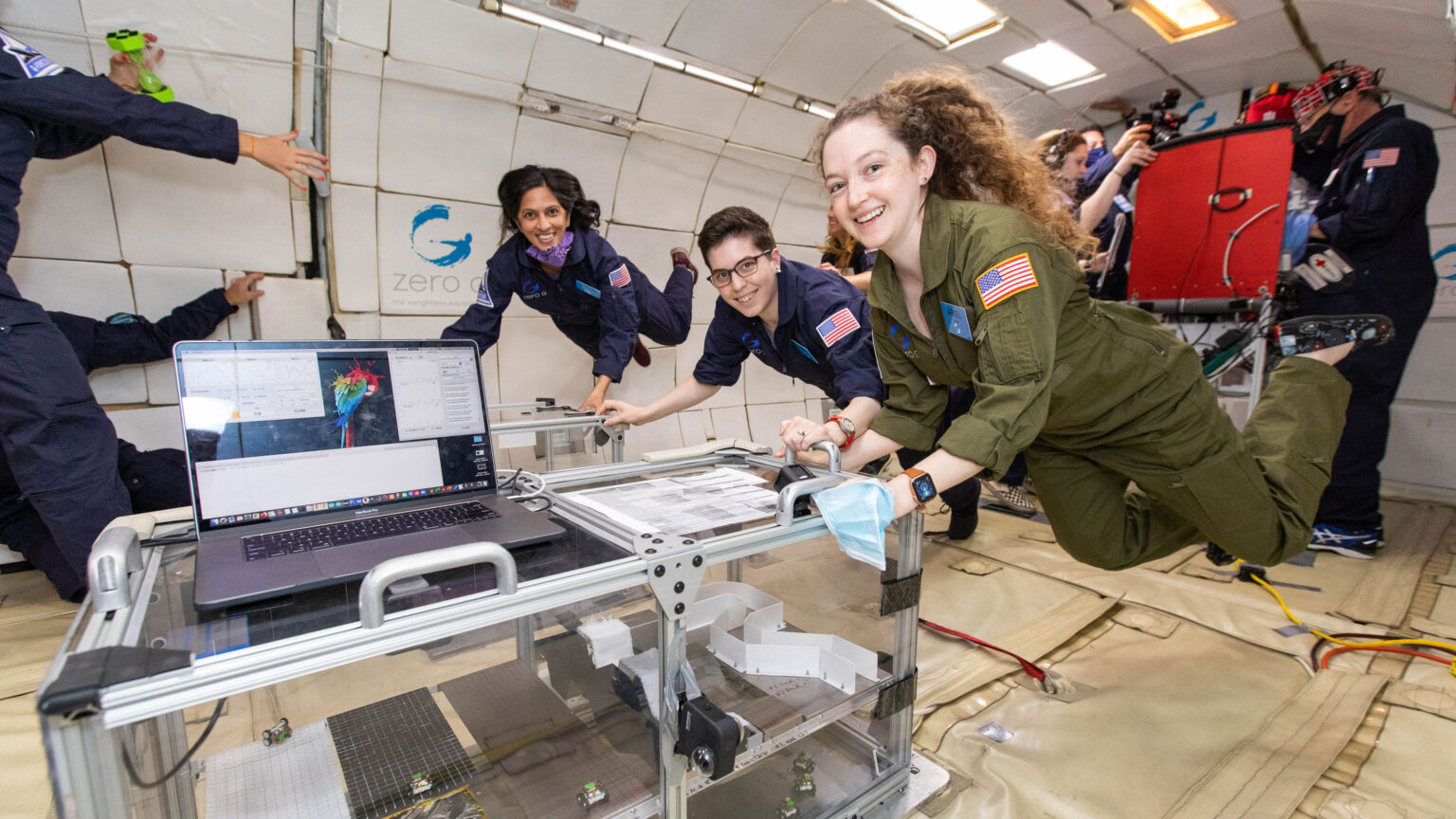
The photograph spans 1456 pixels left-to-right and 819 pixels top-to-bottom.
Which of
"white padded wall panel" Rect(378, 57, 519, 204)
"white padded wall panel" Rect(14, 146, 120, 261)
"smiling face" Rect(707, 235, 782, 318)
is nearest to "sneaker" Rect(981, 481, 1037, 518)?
"smiling face" Rect(707, 235, 782, 318)

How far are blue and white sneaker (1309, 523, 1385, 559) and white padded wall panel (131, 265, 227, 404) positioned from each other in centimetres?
540

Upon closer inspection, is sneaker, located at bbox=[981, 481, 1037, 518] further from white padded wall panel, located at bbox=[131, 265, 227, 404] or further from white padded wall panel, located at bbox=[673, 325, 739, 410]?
white padded wall panel, located at bbox=[131, 265, 227, 404]

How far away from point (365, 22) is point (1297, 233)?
465 cm

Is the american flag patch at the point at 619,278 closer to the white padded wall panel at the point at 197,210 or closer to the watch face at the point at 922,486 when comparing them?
the white padded wall panel at the point at 197,210

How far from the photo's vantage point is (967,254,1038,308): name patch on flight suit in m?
1.26

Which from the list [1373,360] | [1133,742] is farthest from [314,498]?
[1373,360]

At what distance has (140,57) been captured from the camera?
2381mm

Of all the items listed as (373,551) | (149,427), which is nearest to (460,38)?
(149,427)

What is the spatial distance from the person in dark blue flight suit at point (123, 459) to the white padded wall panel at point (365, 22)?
4.10ft

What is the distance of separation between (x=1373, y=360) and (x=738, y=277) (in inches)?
130

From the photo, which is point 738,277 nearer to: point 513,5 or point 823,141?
point 823,141

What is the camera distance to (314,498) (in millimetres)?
1163

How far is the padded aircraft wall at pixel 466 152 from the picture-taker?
2.53 metres

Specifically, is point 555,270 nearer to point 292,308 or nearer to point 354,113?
point 354,113
